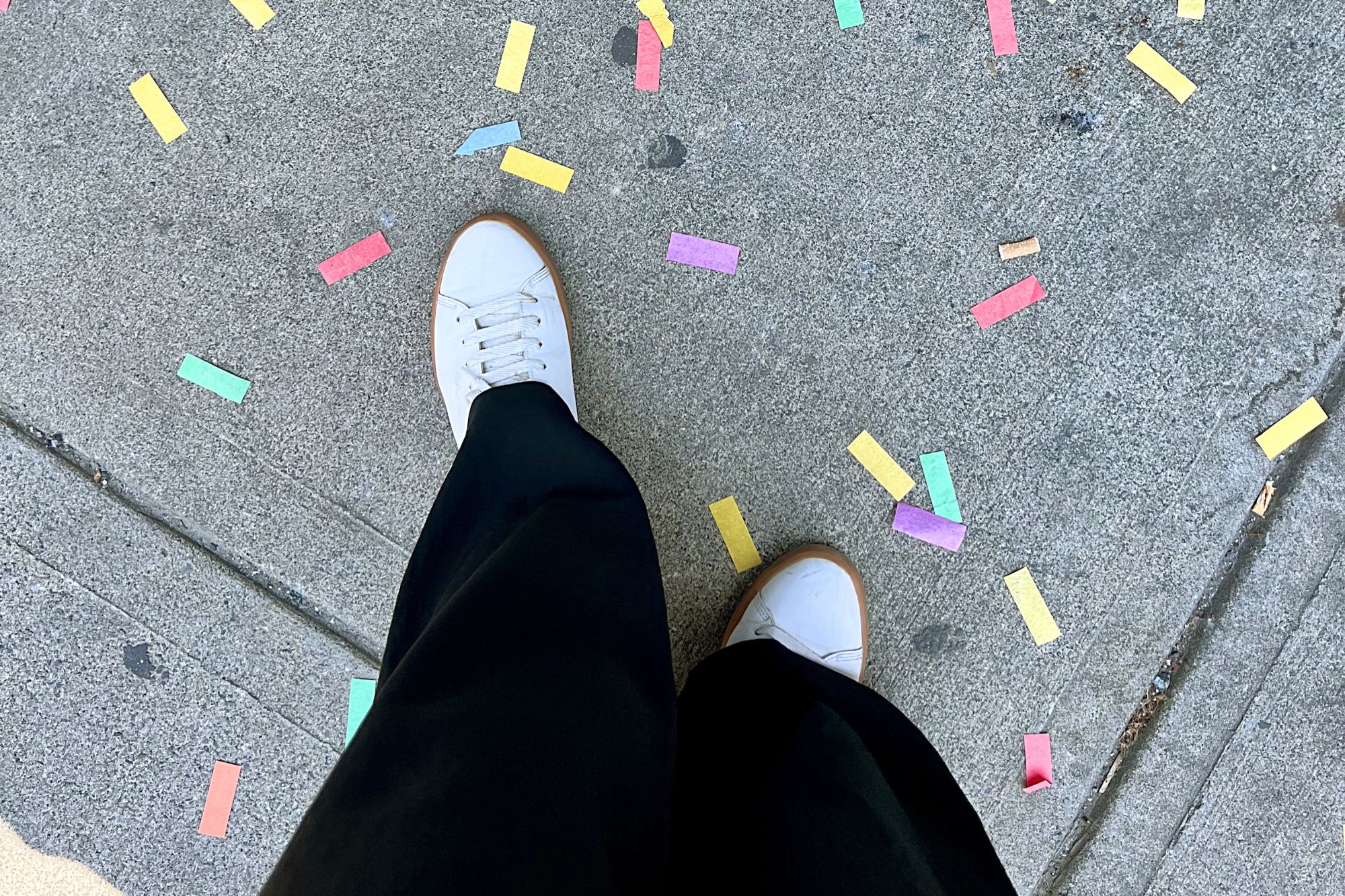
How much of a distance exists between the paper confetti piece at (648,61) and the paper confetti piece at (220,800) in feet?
5.97

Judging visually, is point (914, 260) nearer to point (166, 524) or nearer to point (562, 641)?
point (562, 641)

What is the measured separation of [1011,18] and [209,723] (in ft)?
8.01

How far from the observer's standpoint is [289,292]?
5.75 feet

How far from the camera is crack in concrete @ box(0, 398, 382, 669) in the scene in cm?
174

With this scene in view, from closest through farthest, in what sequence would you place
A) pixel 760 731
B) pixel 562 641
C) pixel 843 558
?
pixel 562 641
pixel 760 731
pixel 843 558

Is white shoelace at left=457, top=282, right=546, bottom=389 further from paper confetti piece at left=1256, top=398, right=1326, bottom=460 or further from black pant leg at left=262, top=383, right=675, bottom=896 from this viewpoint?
paper confetti piece at left=1256, top=398, right=1326, bottom=460

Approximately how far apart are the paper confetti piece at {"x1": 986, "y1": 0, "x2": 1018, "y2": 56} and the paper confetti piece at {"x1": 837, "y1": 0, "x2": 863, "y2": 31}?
0.30m

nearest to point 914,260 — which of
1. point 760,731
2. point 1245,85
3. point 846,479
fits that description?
point 846,479

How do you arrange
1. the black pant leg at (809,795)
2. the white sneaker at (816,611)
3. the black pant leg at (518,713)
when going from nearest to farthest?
the black pant leg at (518,713), the black pant leg at (809,795), the white sneaker at (816,611)

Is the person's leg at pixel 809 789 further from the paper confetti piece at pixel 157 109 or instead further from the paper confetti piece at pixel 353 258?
the paper confetti piece at pixel 157 109

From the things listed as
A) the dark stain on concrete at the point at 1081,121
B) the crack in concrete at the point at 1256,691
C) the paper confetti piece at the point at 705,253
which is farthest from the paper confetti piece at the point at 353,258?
the crack in concrete at the point at 1256,691

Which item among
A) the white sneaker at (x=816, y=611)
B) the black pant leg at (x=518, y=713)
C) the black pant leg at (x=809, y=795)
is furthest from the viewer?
the white sneaker at (x=816, y=611)

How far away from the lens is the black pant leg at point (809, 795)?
1.13m

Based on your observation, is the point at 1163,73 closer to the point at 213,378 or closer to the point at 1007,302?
the point at 1007,302
